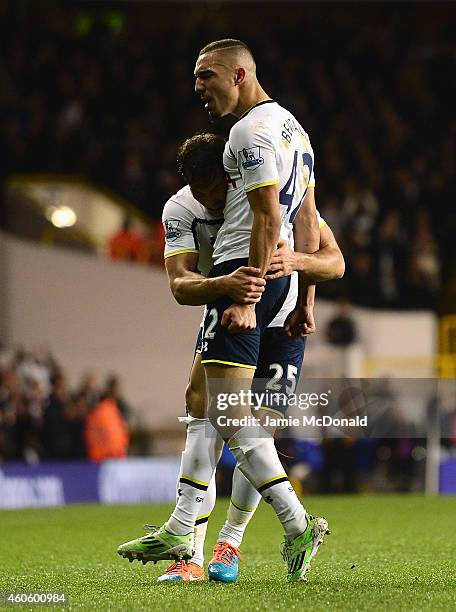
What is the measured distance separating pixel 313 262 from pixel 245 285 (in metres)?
0.45

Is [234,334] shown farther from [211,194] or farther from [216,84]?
[216,84]

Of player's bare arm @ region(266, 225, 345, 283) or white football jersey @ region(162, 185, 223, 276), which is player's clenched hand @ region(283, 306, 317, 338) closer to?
player's bare arm @ region(266, 225, 345, 283)

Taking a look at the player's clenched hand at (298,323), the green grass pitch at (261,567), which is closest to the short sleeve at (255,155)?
the player's clenched hand at (298,323)

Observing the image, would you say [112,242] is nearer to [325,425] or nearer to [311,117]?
[311,117]

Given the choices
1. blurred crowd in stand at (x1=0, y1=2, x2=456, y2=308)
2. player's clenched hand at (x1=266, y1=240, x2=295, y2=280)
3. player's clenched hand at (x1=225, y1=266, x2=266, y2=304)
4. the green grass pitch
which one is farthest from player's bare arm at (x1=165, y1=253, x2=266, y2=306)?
blurred crowd in stand at (x1=0, y1=2, x2=456, y2=308)

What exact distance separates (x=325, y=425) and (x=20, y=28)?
16.2 meters

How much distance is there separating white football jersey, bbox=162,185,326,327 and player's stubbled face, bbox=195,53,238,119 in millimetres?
432

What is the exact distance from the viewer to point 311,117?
66.0 ft

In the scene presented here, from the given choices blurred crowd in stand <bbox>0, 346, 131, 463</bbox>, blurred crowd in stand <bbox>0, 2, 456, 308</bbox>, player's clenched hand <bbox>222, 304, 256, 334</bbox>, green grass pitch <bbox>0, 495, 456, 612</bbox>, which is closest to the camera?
green grass pitch <bbox>0, 495, 456, 612</bbox>

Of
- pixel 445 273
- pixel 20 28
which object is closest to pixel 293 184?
pixel 445 273

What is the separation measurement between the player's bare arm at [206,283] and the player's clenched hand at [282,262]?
10cm

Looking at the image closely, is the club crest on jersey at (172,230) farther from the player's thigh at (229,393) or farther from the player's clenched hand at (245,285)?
the player's thigh at (229,393)

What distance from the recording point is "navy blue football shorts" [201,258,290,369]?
492cm

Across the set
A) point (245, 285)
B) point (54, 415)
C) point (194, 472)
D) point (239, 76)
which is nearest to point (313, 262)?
point (245, 285)
